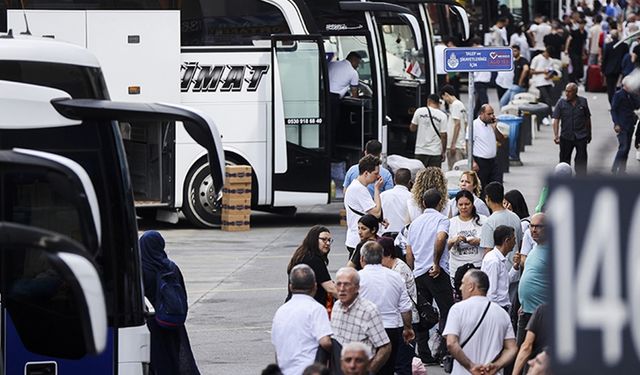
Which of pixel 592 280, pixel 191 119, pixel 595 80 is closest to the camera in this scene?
pixel 592 280

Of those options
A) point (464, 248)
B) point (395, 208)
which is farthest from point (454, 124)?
point (464, 248)

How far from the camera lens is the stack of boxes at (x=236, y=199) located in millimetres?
21047

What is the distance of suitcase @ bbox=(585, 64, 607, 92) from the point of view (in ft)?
138

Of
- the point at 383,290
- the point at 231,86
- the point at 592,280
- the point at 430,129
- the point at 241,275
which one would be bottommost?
the point at 241,275

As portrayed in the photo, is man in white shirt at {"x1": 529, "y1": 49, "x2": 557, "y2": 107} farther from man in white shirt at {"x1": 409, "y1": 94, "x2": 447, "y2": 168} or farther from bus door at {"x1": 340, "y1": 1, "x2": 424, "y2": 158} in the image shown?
man in white shirt at {"x1": 409, "y1": 94, "x2": 447, "y2": 168}

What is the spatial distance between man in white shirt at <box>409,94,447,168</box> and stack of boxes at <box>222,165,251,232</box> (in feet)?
9.30

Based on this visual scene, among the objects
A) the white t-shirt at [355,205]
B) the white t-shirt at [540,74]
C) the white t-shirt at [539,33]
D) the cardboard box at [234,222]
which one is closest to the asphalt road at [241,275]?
the cardboard box at [234,222]

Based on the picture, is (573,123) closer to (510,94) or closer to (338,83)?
(338,83)

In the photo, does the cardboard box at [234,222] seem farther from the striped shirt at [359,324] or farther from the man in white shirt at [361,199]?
the striped shirt at [359,324]

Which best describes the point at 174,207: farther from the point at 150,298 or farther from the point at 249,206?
the point at 150,298

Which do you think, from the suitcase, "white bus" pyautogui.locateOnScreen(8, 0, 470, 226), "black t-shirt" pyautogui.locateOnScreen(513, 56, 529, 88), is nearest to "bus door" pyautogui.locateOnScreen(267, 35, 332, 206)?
"white bus" pyautogui.locateOnScreen(8, 0, 470, 226)

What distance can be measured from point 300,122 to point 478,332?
11247 mm

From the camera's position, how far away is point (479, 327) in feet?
34.4

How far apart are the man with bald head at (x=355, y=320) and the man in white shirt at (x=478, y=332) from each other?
472 millimetres
